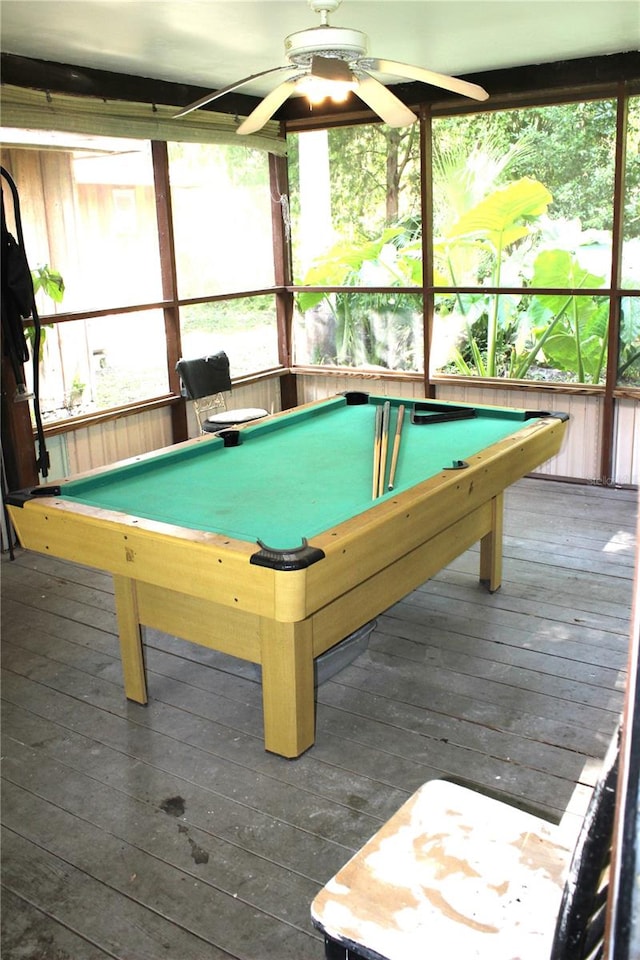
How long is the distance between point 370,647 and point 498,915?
218 centimetres

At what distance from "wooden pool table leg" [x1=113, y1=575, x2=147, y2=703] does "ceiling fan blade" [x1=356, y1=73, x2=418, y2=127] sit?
1998 mm

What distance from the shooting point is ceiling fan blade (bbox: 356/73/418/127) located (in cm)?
315

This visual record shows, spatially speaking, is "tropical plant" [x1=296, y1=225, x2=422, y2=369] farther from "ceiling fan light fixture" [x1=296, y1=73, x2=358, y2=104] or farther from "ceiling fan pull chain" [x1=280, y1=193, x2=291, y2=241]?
"ceiling fan light fixture" [x1=296, y1=73, x2=358, y2=104]

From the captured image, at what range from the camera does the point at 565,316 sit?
5.75 metres

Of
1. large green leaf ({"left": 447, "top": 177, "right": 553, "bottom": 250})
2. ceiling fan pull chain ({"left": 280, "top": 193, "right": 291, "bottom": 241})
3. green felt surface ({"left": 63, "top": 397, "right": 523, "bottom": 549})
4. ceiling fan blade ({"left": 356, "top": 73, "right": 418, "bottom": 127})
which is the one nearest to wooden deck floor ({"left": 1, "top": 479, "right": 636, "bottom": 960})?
green felt surface ({"left": 63, "top": 397, "right": 523, "bottom": 549})

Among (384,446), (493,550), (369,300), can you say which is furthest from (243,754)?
(369,300)

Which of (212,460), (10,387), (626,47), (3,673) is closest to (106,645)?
(3,673)

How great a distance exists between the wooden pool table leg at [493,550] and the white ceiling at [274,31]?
227cm

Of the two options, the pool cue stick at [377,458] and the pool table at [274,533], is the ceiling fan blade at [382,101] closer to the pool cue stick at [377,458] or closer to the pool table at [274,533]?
the pool cue stick at [377,458]

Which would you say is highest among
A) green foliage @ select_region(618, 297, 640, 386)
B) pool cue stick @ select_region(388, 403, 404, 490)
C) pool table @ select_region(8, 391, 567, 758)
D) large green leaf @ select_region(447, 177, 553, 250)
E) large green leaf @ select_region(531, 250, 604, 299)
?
large green leaf @ select_region(447, 177, 553, 250)

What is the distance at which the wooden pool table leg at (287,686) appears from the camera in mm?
2617

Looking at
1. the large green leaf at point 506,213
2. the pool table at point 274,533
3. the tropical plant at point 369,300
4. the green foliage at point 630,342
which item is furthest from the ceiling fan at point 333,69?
the tropical plant at point 369,300

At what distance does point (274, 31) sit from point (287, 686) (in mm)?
3248

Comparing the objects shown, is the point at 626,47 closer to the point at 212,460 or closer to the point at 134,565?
the point at 212,460
